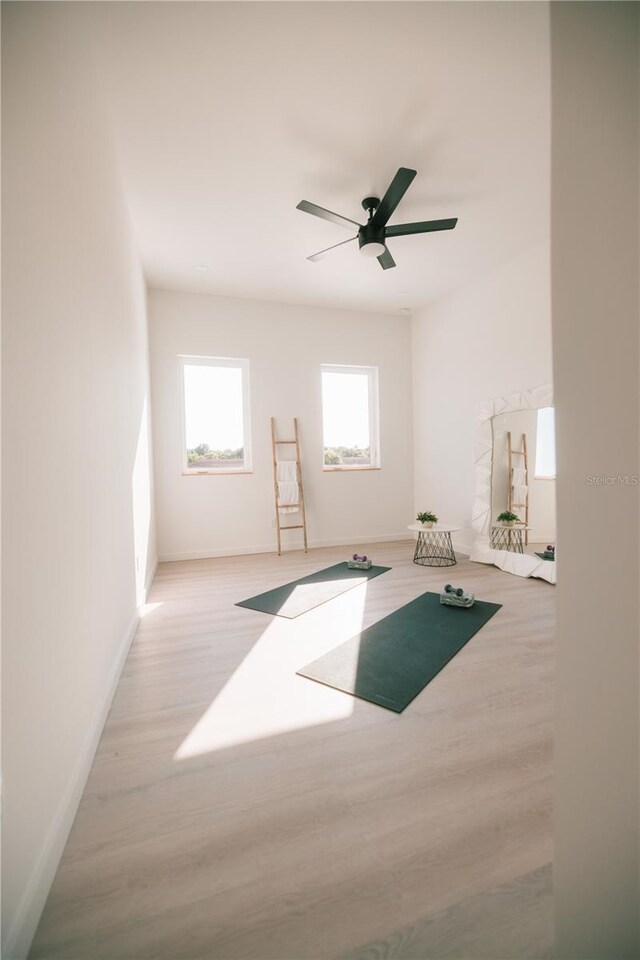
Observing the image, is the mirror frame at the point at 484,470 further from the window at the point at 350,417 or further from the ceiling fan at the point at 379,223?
the ceiling fan at the point at 379,223

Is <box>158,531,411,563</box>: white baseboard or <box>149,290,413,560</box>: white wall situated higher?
<box>149,290,413,560</box>: white wall

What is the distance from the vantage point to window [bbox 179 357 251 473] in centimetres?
474

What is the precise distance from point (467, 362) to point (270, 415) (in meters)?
2.23

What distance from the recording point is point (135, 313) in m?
3.34

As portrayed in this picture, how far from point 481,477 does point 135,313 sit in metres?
3.44

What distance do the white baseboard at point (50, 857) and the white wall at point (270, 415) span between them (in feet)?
10.2

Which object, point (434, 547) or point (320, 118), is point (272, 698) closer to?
point (320, 118)

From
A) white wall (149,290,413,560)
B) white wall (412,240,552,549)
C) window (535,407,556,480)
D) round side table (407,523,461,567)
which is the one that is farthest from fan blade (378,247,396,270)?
round side table (407,523,461,567)

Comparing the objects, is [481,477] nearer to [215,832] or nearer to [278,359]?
[278,359]

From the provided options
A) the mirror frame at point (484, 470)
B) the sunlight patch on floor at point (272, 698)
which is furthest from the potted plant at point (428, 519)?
the sunlight patch on floor at point (272, 698)

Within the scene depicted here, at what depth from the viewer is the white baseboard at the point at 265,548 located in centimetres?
460

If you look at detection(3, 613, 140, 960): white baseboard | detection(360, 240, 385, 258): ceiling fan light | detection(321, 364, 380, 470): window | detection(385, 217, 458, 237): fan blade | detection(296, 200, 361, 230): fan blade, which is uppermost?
detection(296, 200, 361, 230): fan blade

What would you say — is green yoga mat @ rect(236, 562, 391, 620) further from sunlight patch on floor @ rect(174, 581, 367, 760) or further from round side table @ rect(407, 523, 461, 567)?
round side table @ rect(407, 523, 461, 567)

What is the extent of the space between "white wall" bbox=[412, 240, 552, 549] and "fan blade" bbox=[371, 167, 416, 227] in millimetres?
1655
